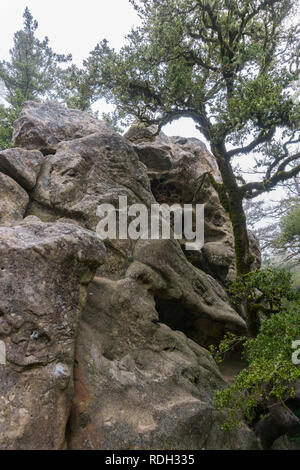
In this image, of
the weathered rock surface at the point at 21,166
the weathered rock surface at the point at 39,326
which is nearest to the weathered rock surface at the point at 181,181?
the weathered rock surface at the point at 21,166

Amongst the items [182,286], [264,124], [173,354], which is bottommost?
[173,354]

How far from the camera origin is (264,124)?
10.8m

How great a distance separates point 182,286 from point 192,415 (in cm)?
371

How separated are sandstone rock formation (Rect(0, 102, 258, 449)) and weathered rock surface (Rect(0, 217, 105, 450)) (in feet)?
0.06

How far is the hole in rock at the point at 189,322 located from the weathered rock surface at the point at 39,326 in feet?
13.7

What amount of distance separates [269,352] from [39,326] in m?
4.67

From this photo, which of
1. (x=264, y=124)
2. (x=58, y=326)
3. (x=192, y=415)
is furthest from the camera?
(x=264, y=124)

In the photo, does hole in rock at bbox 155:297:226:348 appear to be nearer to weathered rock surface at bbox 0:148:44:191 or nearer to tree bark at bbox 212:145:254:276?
tree bark at bbox 212:145:254:276

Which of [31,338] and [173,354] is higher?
[31,338]

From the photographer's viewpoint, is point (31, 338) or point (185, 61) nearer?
point (31, 338)

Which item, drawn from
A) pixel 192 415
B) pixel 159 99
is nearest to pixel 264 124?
pixel 159 99

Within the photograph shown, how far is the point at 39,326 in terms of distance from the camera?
5605mm
